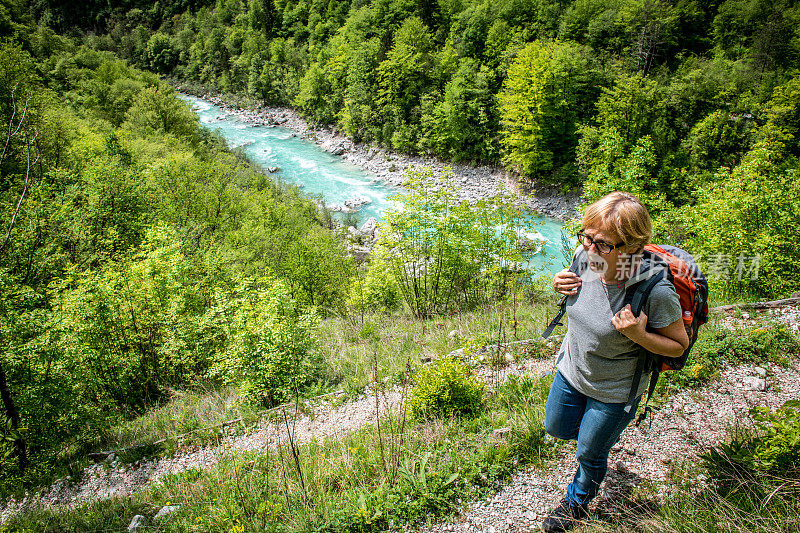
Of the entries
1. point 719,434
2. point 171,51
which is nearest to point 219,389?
point 719,434

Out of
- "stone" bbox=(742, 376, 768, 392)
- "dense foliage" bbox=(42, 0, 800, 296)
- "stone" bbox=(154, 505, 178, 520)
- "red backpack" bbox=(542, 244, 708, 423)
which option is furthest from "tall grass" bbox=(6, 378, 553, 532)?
"dense foliage" bbox=(42, 0, 800, 296)

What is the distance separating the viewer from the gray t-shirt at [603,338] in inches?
78.0

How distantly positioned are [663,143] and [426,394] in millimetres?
26813

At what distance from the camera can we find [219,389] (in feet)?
24.5

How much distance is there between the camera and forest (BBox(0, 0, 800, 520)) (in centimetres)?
685

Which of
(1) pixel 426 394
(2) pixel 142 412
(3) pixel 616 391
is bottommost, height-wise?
(2) pixel 142 412

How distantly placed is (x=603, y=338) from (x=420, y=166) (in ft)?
102

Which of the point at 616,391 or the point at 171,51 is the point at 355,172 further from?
the point at 171,51

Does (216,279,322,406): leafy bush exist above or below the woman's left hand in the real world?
below

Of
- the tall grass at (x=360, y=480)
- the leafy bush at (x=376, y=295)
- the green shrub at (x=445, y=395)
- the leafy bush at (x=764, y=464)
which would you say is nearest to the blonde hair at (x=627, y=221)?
the leafy bush at (x=764, y=464)

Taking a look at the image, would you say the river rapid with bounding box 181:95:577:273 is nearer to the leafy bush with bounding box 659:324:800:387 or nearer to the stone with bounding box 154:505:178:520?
the leafy bush with bounding box 659:324:800:387

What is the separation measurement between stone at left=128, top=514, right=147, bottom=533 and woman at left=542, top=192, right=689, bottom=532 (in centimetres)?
351

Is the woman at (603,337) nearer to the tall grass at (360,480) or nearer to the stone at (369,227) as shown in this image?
the tall grass at (360,480)

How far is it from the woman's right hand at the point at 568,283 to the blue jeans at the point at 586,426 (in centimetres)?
62
